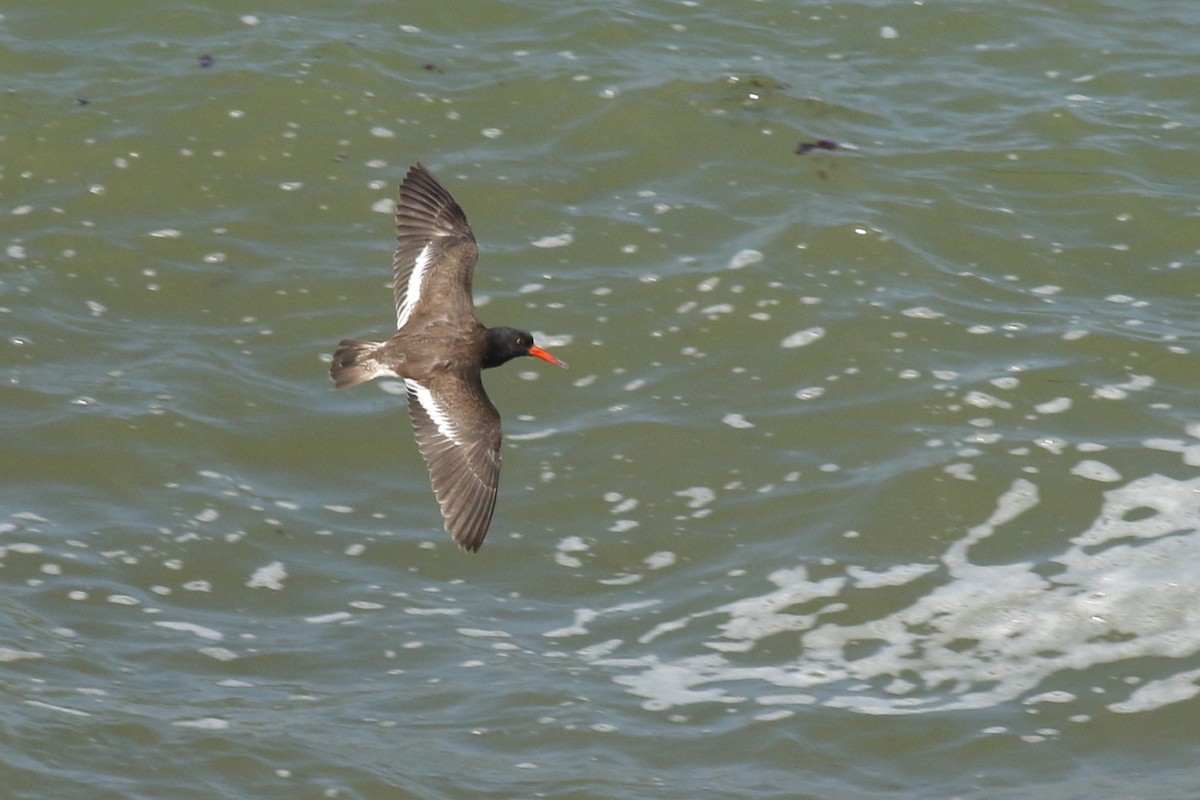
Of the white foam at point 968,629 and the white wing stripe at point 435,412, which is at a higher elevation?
the white wing stripe at point 435,412

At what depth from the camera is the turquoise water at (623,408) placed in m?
8.26

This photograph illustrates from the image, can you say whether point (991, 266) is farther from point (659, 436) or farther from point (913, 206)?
point (659, 436)

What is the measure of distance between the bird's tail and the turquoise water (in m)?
1.22

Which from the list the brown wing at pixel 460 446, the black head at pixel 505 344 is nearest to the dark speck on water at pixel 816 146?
the black head at pixel 505 344

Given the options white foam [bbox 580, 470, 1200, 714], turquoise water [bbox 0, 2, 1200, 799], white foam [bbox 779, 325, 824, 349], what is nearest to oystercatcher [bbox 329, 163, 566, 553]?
turquoise water [bbox 0, 2, 1200, 799]

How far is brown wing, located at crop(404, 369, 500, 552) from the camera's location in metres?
8.32

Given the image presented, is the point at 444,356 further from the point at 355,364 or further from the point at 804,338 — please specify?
the point at 804,338

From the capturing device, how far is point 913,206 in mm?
12805

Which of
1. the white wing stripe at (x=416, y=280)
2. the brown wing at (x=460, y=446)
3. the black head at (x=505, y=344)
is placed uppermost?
the white wing stripe at (x=416, y=280)

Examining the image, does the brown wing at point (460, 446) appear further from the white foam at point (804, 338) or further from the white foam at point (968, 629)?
the white foam at point (804, 338)

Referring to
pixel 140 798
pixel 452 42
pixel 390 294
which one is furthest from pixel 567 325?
pixel 140 798

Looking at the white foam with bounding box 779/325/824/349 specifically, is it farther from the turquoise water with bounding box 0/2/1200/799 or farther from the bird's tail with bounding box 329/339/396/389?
the bird's tail with bounding box 329/339/396/389

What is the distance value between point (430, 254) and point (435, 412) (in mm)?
1509

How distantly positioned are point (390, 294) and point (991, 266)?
13.5 ft
